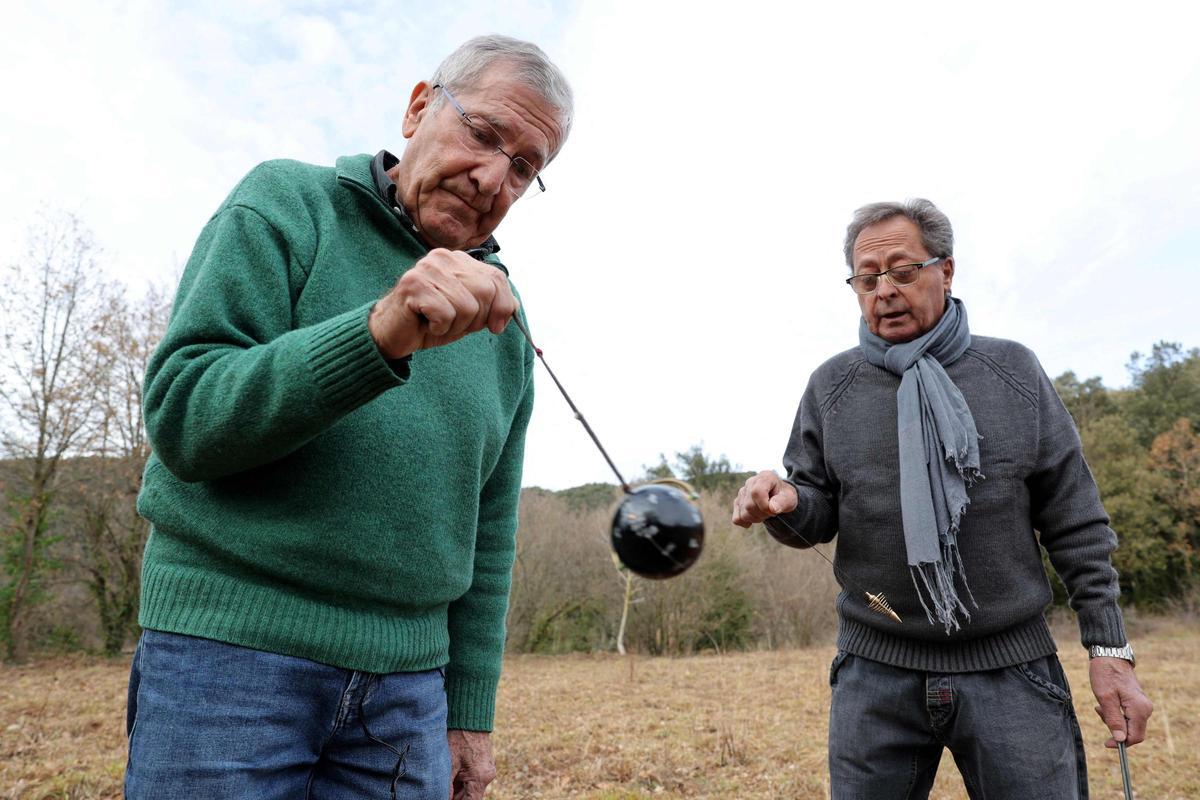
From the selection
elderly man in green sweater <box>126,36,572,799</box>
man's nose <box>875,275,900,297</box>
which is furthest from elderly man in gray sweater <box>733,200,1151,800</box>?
elderly man in green sweater <box>126,36,572,799</box>

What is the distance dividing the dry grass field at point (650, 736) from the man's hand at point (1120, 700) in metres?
4.31

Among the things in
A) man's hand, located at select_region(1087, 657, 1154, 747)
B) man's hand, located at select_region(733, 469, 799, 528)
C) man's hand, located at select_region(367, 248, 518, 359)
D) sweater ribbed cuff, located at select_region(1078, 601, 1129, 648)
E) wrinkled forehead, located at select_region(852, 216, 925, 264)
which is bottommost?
man's hand, located at select_region(1087, 657, 1154, 747)

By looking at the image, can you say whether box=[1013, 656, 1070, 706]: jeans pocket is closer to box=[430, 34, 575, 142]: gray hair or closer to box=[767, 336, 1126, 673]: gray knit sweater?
box=[767, 336, 1126, 673]: gray knit sweater

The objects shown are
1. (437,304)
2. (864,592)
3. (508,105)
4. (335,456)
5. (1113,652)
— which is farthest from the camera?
(864,592)

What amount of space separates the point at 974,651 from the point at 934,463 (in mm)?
593

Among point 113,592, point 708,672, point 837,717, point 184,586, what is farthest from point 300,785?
point 113,592

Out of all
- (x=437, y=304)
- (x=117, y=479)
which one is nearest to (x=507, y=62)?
(x=437, y=304)

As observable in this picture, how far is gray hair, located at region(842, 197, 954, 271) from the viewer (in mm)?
2844

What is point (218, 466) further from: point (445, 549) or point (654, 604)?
point (654, 604)

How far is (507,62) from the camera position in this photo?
192 centimetres

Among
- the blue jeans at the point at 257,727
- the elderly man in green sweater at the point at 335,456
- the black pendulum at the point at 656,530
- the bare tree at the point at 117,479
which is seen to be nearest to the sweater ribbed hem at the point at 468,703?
the elderly man in green sweater at the point at 335,456

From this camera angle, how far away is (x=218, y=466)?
1352 millimetres

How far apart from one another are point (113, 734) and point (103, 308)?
39.7 ft

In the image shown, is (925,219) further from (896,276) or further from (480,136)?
(480,136)
